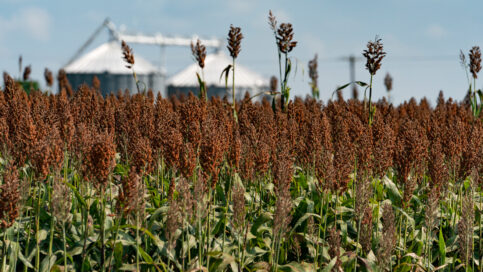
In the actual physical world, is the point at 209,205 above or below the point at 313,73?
below

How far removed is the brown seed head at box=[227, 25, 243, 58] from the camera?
725 cm

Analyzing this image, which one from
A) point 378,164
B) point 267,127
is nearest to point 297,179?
point 267,127

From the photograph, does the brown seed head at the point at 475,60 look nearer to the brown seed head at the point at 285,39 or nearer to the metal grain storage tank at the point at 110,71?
the brown seed head at the point at 285,39

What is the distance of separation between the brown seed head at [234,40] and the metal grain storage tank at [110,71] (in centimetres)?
4159

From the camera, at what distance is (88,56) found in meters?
54.6

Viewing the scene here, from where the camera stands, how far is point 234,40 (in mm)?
7305

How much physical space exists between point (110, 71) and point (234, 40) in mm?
45277

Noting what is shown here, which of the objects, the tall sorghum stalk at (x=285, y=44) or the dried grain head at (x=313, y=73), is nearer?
the tall sorghum stalk at (x=285, y=44)

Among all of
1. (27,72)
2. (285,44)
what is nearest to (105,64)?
(27,72)

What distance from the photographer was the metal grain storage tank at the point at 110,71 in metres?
49.8

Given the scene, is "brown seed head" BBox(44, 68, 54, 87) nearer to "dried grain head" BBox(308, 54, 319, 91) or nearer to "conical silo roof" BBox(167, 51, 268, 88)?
"dried grain head" BBox(308, 54, 319, 91)

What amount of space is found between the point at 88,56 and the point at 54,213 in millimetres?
54118

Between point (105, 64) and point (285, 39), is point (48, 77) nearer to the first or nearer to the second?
point (285, 39)

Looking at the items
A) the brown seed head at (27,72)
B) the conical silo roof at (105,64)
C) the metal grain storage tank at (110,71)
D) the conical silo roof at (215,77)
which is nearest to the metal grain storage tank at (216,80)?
the conical silo roof at (215,77)
